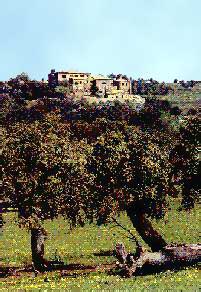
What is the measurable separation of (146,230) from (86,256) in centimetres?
672

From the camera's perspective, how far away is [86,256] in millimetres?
44719

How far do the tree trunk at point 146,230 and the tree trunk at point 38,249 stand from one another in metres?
7.54

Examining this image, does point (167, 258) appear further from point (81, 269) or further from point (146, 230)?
point (146, 230)

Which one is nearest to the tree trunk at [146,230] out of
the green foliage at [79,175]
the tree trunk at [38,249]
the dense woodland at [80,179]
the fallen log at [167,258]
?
the dense woodland at [80,179]

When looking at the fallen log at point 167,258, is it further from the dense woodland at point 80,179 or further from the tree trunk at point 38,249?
the tree trunk at point 38,249

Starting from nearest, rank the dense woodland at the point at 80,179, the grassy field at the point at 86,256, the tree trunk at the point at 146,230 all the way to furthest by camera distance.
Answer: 1. the grassy field at the point at 86,256
2. the dense woodland at the point at 80,179
3. the tree trunk at the point at 146,230

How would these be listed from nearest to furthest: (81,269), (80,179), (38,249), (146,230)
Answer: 1. (81,269)
2. (38,249)
3. (80,179)
4. (146,230)

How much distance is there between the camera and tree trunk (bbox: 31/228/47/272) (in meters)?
39.8

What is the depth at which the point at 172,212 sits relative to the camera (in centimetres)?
7050

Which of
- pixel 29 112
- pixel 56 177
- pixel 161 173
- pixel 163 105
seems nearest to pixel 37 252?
pixel 56 177

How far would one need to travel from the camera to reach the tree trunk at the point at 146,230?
39.8 m

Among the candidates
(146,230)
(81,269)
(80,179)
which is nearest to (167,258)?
(81,269)

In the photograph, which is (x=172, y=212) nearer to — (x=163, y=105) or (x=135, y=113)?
(x=135, y=113)

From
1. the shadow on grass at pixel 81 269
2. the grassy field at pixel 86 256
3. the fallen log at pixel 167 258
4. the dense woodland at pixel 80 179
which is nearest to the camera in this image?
the grassy field at pixel 86 256
